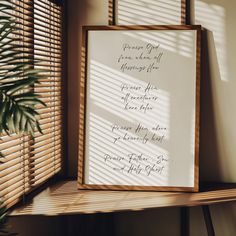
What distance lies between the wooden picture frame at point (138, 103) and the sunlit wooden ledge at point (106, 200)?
92mm

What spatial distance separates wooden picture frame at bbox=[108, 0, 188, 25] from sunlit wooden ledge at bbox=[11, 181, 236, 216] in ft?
3.20

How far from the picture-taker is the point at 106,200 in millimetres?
2193

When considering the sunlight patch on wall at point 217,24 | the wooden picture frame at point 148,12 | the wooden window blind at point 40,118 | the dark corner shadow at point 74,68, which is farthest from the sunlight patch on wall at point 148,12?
the wooden window blind at point 40,118

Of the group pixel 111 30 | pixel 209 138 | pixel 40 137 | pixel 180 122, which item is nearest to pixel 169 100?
pixel 180 122

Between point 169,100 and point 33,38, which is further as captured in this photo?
point 169,100

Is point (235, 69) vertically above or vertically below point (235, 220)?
above

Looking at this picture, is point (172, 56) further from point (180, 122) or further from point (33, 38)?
point (33, 38)

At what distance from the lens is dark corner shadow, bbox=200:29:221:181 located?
2.51 m

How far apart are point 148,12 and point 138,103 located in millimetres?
545

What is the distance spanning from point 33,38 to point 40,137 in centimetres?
52

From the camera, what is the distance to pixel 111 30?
8.18 ft

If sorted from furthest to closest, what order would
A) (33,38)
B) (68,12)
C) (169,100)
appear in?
(68,12) → (169,100) → (33,38)

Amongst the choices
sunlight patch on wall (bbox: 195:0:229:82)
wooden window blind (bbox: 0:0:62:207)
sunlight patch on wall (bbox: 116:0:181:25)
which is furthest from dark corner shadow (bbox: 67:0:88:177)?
sunlight patch on wall (bbox: 195:0:229:82)

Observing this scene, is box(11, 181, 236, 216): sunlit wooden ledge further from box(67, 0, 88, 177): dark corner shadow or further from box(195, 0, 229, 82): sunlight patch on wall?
box(195, 0, 229, 82): sunlight patch on wall
